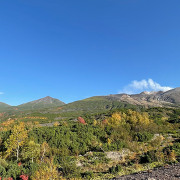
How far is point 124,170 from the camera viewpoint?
679 inches

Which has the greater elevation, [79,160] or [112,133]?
[112,133]

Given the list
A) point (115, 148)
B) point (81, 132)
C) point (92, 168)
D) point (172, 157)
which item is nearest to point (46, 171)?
point (92, 168)

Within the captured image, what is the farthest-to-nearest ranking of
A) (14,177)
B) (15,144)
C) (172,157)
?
(15,144) → (172,157) → (14,177)

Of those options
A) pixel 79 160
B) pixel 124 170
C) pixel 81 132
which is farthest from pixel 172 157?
pixel 81 132

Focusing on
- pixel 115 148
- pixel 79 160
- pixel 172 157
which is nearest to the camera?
pixel 172 157

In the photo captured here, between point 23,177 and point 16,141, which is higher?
point 16,141

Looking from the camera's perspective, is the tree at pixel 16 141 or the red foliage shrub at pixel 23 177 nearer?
the red foliage shrub at pixel 23 177

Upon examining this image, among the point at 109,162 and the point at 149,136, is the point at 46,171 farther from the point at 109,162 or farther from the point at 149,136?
the point at 149,136

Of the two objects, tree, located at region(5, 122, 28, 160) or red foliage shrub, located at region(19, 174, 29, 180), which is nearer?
red foliage shrub, located at region(19, 174, 29, 180)

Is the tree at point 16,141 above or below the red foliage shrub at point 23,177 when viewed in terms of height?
above

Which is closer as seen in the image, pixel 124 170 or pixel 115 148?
pixel 124 170

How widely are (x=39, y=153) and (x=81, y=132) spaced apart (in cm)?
1598

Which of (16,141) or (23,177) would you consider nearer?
(23,177)

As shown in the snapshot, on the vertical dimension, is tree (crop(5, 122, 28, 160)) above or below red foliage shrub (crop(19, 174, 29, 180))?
above
